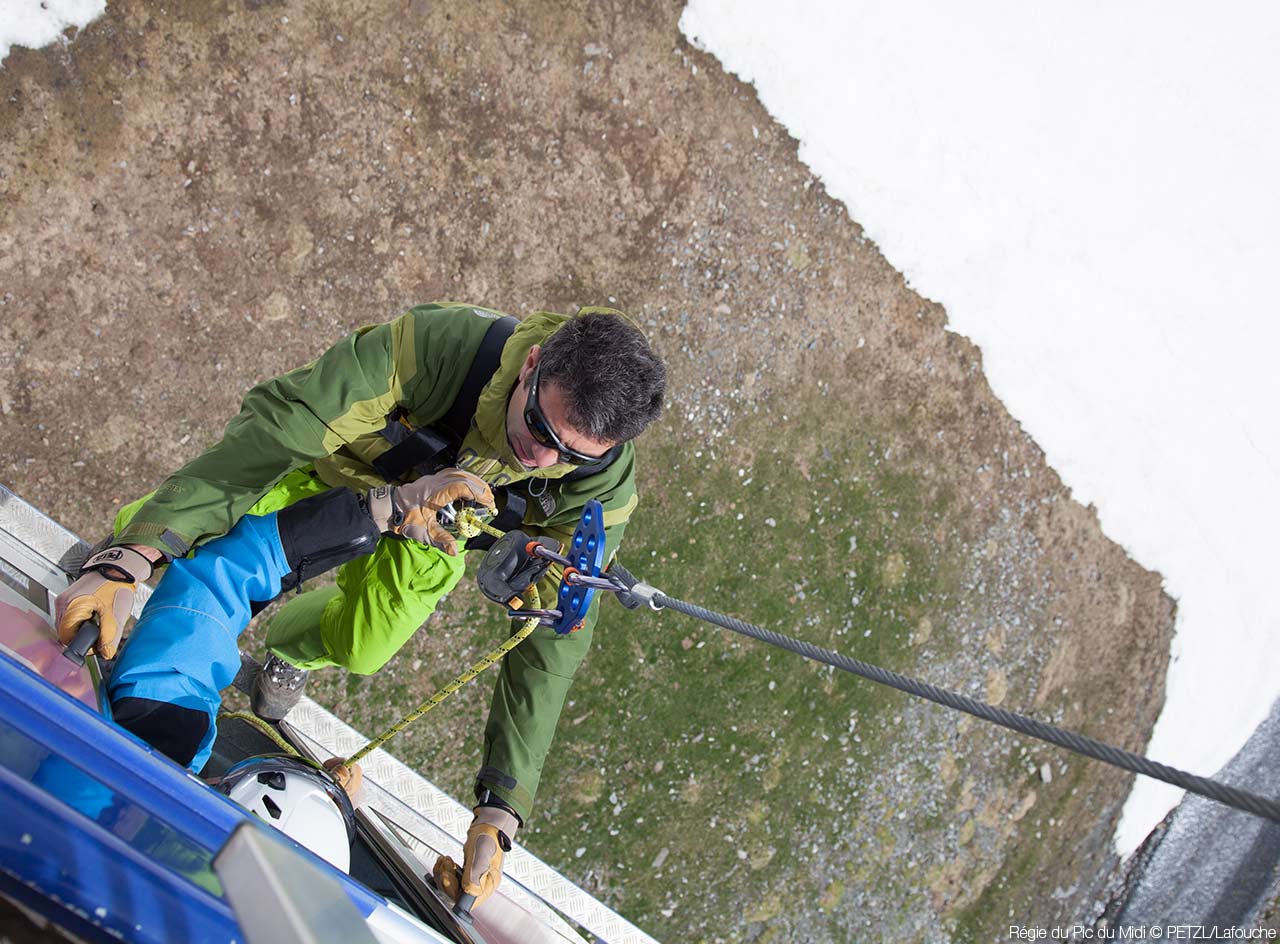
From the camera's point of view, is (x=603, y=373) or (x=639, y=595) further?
(x=603, y=373)

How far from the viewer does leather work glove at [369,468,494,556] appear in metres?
3.47

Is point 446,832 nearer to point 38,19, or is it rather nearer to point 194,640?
point 194,640

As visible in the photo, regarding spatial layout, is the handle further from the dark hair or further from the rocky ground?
the rocky ground

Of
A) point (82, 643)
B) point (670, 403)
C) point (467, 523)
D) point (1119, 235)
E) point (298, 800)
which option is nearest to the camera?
point (82, 643)

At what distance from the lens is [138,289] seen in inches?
235

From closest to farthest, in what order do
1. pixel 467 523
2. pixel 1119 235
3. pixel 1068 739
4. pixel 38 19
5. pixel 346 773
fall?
pixel 1068 739, pixel 467 523, pixel 346 773, pixel 38 19, pixel 1119 235

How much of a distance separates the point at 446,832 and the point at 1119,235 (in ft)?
28.5

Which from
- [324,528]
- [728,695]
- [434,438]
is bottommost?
[324,528]

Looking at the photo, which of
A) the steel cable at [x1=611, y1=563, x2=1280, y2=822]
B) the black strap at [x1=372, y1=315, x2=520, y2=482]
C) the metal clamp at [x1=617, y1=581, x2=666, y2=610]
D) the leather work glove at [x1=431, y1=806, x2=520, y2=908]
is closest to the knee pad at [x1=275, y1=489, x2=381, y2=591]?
the black strap at [x1=372, y1=315, x2=520, y2=482]

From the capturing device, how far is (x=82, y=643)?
2.92 metres

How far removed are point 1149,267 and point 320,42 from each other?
8.14m

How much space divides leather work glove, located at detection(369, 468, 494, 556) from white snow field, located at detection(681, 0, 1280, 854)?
5.79 metres

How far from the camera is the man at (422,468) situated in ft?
11.3

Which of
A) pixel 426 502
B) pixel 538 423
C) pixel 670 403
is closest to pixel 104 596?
pixel 426 502
